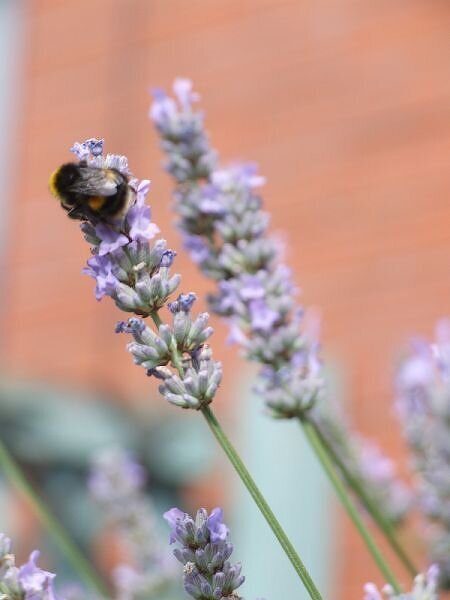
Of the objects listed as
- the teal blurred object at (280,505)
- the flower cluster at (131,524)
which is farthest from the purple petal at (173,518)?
the teal blurred object at (280,505)

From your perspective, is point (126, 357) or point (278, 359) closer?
point (278, 359)

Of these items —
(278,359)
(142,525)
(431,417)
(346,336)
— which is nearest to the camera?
(278,359)

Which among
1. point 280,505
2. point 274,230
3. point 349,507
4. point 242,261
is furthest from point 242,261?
point 274,230

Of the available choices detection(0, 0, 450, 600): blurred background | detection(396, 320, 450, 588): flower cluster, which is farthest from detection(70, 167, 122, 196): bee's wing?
detection(0, 0, 450, 600): blurred background

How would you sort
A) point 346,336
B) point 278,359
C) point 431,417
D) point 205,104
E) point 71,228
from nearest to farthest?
1. point 278,359
2. point 431,417
3. point 346,336
4. point 205,104
5. point 71,228

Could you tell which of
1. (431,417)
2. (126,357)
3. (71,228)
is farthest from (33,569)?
(71,228)

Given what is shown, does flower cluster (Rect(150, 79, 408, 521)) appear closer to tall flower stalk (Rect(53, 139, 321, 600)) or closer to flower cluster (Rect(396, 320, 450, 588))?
flower cluster (Rect(396, 320, 450, 588))

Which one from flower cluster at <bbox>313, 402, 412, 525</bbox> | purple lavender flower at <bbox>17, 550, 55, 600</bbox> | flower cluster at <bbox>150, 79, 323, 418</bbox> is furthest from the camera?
flower cluster at <bbox>313, 402, 412, 525</bbox>

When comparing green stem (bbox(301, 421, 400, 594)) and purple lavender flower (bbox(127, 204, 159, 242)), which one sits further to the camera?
green stem (bbox(301, 421, 400, 594))

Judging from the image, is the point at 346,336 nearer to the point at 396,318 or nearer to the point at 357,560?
the point at 396,318
